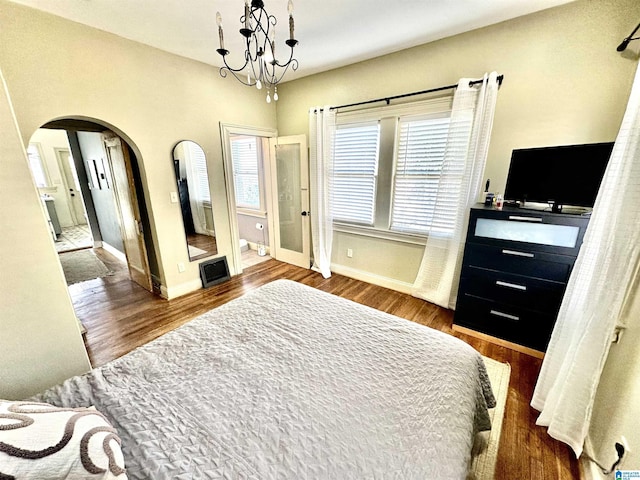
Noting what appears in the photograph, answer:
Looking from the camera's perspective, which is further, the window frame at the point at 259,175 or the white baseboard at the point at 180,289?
the window frame at the point at 259,175

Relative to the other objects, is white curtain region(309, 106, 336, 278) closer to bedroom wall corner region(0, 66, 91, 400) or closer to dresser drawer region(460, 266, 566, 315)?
dresser drawer region(460, 266, 566, 315)

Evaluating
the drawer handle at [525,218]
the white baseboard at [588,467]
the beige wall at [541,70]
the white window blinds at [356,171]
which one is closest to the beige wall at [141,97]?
the white window blinds at [356,171]

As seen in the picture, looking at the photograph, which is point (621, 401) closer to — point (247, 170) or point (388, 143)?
point (388, 143)

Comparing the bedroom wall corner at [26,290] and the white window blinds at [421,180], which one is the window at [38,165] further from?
the white window blinds at [421,180]

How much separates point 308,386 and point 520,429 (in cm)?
146

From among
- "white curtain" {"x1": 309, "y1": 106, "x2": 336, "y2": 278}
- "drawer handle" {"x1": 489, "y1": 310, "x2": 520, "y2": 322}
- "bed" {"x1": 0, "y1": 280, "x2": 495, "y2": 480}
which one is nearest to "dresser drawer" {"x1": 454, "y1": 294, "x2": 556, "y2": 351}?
Answer: "drawer handle" {"x1": 489, "y1": 310, "x2": 520, "y2": 322}

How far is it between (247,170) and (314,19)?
2.74 meters

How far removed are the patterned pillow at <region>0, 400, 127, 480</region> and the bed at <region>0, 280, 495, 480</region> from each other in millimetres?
146

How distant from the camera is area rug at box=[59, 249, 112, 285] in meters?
3.59

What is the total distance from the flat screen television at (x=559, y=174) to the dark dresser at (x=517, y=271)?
183 mm

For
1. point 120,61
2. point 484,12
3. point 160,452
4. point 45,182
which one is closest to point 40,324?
point 160,452

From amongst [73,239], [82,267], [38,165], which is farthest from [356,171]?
[38,165]

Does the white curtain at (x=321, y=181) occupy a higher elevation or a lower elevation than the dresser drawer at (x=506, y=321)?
higher

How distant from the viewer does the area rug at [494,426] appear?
1.29 meters
